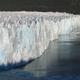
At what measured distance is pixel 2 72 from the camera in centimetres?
630

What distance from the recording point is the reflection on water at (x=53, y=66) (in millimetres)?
6348

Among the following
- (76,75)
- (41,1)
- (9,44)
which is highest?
(41,1)

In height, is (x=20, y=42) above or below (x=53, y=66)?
above

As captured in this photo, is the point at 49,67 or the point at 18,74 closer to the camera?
the point at 18,74

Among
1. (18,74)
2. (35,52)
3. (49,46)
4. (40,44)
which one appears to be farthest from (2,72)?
(49,46)

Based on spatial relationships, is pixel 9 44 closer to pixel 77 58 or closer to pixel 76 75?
pixel 76 75

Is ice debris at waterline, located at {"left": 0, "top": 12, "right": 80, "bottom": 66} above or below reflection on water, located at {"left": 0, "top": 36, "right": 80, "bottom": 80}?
above

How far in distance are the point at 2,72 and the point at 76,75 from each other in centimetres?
116

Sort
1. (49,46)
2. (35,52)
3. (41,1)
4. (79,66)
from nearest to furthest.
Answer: (79,66) → (35,52) → (49,46) → (41,1)

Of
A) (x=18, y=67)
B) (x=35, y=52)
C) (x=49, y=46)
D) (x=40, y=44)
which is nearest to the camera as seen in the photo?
(x=18, y=67)

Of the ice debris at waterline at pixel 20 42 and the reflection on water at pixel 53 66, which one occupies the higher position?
the ice debris at waterline at pixel 20 42

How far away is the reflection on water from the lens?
6.35m

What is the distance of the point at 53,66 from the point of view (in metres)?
7.25

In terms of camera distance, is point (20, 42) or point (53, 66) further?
point (53, 66)
